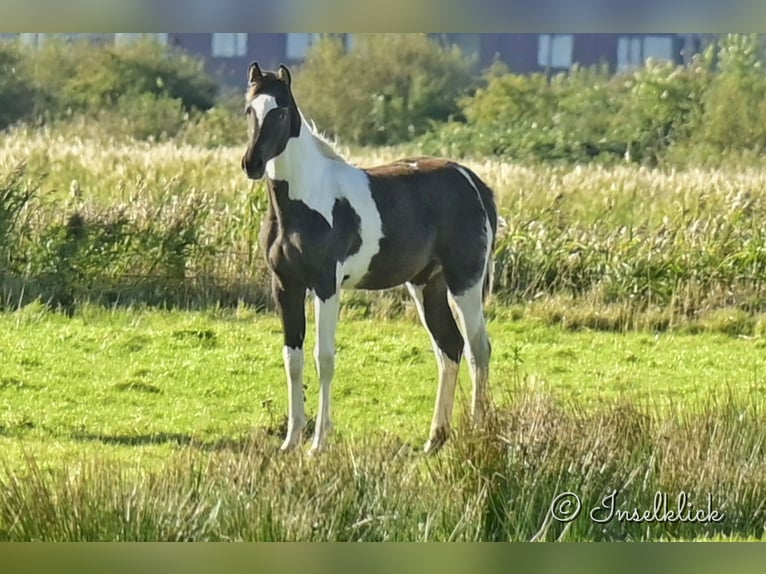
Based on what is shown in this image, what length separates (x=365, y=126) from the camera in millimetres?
7789

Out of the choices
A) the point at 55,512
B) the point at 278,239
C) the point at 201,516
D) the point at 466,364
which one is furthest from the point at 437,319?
the point at 55,512

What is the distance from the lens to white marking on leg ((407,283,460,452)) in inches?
285

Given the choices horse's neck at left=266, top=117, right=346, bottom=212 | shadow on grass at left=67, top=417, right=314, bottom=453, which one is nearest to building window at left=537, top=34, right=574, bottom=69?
horse's neck at left=266, top=117, right=346, bottom=212

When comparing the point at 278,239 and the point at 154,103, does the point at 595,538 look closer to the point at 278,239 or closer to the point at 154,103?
the point at 278,239

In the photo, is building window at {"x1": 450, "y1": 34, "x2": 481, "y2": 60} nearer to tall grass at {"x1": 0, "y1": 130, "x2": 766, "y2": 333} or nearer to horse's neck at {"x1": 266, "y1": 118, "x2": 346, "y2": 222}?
tall grass at {"x1": 0, "y1": 130, "x2": 766, "y2": 333}

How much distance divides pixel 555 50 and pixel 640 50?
16.6 inches

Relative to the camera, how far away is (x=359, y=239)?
7020 mm

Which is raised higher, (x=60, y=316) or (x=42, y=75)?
(x=42, y=75)

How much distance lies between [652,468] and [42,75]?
11.5ft

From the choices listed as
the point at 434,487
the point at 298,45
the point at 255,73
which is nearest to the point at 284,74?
the point at 255,73

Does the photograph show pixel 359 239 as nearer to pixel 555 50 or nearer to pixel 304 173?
pixel 304 173

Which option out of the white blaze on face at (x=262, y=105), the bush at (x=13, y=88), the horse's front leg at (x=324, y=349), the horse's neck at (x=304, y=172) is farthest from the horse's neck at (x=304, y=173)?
the bush at (x=13, y=88)
